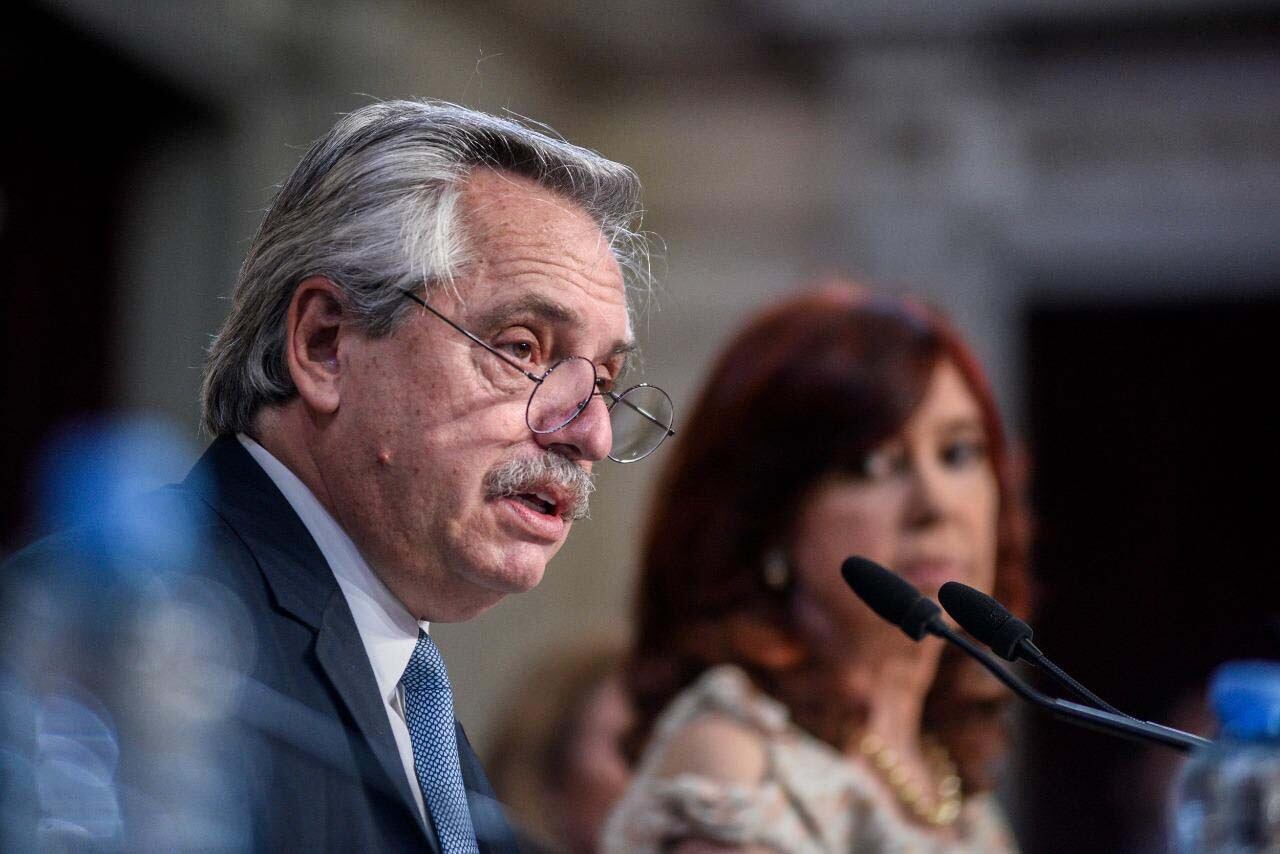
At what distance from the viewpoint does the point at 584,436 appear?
1602mm

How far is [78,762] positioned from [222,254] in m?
3.61

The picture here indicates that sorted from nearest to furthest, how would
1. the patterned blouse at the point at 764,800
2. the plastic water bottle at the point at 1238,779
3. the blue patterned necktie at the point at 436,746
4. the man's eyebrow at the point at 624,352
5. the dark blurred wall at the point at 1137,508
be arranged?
the plastic water bottle at the point at 1238,779 → the blue patterned necktie at the point at 436,746 → the man's eyebrow at the point at 624,352 → the patterned blouse at the point at 764,800 → the dark blurred wall at the point at 1137,508

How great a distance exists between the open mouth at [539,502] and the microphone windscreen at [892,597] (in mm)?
307

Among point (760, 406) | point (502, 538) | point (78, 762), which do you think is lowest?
point (78, 762)

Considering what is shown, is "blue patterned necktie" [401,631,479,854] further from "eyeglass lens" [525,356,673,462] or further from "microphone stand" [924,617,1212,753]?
"microphone stand" [924,617,1212,753]

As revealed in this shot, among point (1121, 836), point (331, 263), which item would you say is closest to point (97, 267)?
point (331, 263)

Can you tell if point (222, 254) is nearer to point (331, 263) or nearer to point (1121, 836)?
point (331, 263)

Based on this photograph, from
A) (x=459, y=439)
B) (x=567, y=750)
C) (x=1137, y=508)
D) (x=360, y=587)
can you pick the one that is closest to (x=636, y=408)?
(x=459, y=439)

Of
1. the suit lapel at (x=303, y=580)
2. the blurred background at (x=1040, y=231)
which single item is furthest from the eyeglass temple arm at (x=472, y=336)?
the blurred background at (x=1040, y=231)

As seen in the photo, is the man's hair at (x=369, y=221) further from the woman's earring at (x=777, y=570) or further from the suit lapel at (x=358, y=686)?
the woman's earring at (x=777, y=570)

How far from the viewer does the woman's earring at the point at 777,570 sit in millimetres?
2453

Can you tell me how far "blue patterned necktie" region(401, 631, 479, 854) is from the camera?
146cm

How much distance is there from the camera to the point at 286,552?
145cm

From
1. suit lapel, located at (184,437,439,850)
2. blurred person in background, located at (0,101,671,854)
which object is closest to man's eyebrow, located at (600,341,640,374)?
blurred person in background, located at (0,101,671,854)
